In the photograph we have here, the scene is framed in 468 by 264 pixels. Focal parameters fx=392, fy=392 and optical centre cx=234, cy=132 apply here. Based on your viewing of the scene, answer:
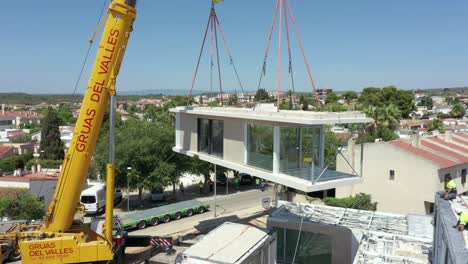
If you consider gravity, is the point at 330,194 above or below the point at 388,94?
below

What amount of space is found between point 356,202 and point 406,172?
13.6ft

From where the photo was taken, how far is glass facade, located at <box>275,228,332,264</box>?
1939 centimetres

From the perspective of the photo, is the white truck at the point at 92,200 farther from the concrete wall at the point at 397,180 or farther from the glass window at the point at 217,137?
the concrete wall at the point at 397,180

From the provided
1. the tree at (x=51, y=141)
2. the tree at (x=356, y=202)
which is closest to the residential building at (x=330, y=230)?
the tree at (x=356, y=202)

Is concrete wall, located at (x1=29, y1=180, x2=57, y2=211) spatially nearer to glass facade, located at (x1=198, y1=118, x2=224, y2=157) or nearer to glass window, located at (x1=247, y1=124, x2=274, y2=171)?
glass facade, located at (x1=198, y1=118, x2=224, y2=157)

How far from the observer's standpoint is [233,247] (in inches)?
531

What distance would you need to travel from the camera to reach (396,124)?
54750mm

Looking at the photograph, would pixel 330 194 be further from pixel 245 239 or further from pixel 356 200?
pixel 245 239

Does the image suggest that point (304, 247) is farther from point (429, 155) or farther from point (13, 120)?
point (13, 120)

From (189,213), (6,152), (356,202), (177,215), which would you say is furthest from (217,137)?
(6,152)

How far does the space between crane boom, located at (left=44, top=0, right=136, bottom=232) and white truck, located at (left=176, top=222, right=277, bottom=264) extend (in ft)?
16.4

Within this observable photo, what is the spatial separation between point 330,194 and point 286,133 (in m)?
21.9

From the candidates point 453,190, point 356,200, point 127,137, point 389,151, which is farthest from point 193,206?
point 453,190

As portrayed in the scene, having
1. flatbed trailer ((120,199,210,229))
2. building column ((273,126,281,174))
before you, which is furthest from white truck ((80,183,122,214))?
building column ((273,126,281,174))
